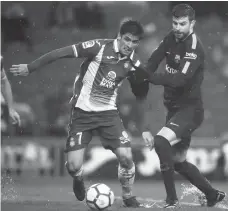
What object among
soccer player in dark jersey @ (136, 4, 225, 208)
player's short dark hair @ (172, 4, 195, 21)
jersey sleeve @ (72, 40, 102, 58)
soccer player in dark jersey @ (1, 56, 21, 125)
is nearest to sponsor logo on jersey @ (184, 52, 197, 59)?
soccer player in dark jersey @ (136, 4, 225, 208)

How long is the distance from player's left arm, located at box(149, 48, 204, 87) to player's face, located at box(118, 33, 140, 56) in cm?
43

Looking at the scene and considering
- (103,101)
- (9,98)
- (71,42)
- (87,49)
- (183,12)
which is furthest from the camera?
(71,42)

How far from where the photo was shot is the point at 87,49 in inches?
262

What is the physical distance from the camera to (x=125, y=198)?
6.83 m

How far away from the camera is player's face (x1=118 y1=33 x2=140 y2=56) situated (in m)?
6.46

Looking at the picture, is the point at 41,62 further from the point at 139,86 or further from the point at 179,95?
the point at 179,95

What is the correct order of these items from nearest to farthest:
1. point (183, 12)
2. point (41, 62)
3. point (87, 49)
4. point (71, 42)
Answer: point (41, 62), point (183, 12), point (87, 49), point (71, 42)

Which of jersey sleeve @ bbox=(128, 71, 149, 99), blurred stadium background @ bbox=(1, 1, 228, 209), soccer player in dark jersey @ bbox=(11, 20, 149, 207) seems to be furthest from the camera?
blurred stadium background @ bbox=(1, 1, 228, 209)

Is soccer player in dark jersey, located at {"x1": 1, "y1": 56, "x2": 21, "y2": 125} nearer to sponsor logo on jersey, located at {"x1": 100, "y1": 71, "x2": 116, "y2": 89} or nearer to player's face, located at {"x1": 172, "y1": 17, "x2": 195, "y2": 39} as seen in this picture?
sponsor logo on jersey, located at {"x1": 100, "y1": 71, "x2": 116, "y2": 89}

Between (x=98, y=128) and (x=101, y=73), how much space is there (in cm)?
62

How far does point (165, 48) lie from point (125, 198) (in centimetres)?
175

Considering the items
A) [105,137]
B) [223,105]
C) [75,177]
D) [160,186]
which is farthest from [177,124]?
[223,105]

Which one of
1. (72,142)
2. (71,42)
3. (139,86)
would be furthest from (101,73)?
(71,42)

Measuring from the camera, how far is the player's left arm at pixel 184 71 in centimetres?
660
